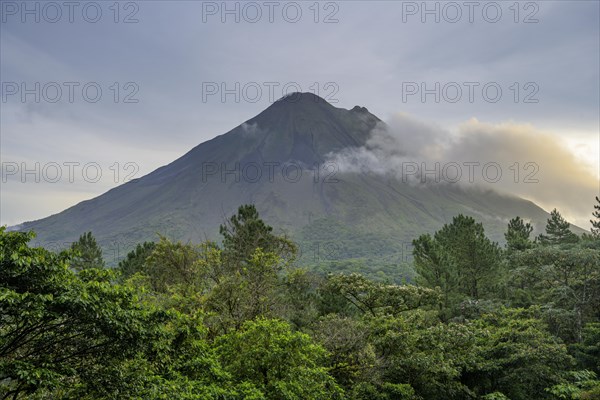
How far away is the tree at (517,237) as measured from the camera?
3991 centimetres

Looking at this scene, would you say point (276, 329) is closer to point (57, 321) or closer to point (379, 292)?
point (57, 321)

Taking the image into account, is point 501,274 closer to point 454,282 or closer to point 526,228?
point 454,282

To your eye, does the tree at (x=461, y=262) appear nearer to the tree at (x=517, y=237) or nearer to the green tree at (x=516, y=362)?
the tree at (x=517, y=237)

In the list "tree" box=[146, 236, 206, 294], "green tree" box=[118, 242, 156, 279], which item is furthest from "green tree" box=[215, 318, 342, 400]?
"green tree" box=[118, 242, 156, 279]

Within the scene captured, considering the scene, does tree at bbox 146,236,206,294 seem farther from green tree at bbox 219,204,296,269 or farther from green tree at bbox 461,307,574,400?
green tree at bbox 461,307,574,400

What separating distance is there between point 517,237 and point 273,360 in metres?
40.5

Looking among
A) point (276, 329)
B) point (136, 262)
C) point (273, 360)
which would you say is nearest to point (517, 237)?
point (276, 329)

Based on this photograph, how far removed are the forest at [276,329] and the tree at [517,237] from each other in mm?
6684

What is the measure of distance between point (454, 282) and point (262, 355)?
22.2 metres

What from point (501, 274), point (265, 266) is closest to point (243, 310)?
point (265, 266)

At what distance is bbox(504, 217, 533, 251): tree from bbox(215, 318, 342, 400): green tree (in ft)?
112

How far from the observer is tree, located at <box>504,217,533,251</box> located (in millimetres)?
39912

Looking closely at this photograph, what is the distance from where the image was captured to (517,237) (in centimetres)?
4391

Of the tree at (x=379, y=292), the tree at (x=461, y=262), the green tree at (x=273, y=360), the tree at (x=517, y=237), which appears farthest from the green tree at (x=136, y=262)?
the tree at (x=517, y=237)
